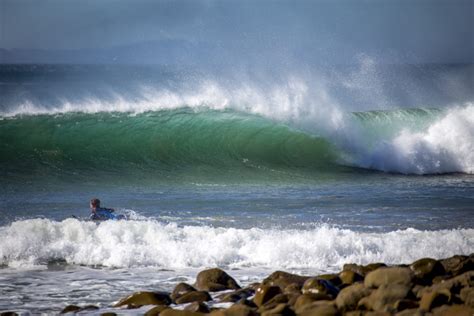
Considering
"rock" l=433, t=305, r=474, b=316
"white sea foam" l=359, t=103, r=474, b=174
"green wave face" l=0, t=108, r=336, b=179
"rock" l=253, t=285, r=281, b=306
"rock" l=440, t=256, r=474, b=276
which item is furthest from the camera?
"white sea foam" l=359, t=103, r=474, b=174

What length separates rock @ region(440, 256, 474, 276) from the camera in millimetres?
8219

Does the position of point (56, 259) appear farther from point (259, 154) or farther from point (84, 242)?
point (259, 154)

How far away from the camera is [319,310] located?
21.9 feet

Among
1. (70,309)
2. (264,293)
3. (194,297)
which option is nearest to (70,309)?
(70,309)

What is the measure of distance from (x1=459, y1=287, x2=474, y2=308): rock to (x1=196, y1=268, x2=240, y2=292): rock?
2.63m

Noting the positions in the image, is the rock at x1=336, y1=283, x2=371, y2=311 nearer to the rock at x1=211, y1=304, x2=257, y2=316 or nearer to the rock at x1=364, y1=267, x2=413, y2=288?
the rock at x1=364, y1=267, x2=413, y2=288

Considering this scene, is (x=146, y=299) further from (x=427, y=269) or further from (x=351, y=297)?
(x=427, y=269)

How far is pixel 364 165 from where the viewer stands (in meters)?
19.5

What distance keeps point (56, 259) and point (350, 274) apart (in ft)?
15.4

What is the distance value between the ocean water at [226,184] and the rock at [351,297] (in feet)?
9.10

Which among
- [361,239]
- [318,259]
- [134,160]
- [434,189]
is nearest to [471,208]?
A: [434,189]

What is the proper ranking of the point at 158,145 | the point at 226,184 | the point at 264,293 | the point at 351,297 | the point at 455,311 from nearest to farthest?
the point at 455,311 < the point at 351,297 < the point at 264,293 < the point at 226,184 < the point at 158,145

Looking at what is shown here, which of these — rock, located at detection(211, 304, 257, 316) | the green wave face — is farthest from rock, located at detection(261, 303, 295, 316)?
the green wave face

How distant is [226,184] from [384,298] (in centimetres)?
1011
